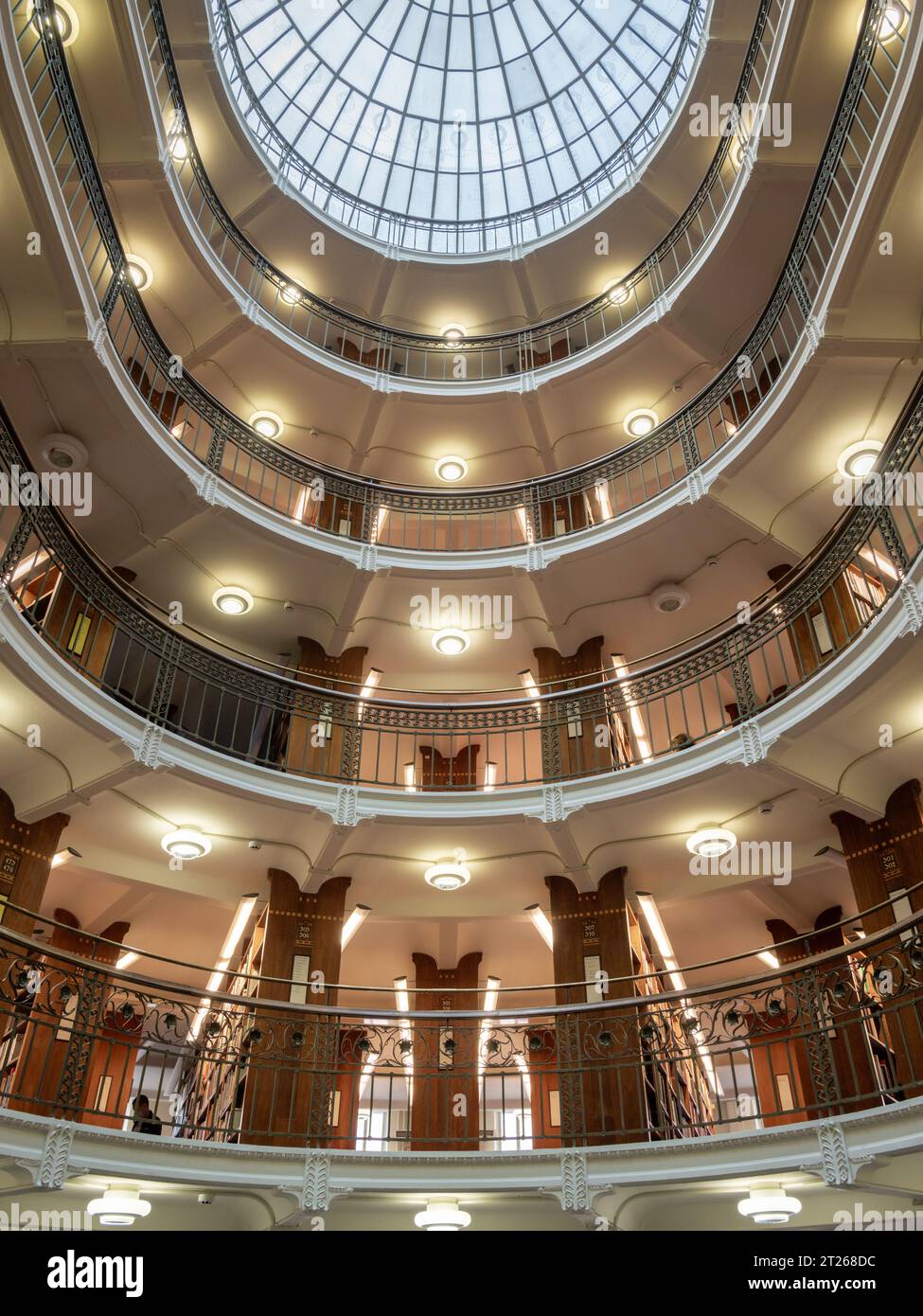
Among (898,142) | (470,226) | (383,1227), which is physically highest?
(470,226)

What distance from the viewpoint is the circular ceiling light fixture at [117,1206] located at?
8.17 meters

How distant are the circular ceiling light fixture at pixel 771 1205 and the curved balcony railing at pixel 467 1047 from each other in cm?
72

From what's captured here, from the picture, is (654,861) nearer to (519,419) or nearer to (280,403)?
(519,419)

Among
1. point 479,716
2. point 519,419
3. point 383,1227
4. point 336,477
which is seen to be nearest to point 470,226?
point 519,419

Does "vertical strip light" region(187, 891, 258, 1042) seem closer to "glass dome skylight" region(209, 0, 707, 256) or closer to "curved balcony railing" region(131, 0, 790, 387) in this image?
"curved balcony railing" region(131, 0, 790, 387)

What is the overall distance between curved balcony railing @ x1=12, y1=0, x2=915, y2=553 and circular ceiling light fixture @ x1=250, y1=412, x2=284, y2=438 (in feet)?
3.24

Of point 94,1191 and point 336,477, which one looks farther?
point 336,477

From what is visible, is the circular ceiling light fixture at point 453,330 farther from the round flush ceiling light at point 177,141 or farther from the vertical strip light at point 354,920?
the vertical strip light at point 354,920

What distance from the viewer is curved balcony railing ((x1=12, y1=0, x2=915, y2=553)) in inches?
380

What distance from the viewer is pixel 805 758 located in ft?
32.7

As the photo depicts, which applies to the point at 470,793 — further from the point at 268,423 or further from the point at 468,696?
the point at 268,423

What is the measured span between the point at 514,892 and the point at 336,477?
7410mm
